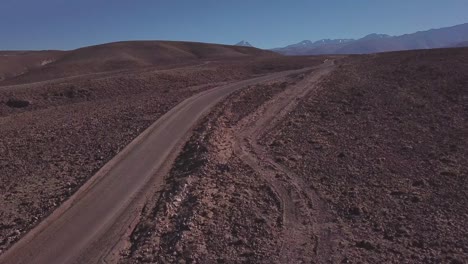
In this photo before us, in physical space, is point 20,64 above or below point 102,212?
above

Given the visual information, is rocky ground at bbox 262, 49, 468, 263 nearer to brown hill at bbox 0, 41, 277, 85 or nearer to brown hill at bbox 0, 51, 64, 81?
brown hill at bbox 0, 41, 277, 85

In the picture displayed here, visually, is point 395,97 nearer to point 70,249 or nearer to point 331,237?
point 331,237

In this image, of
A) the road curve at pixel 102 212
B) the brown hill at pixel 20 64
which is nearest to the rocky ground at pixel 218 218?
the road curve at pixel 102 212

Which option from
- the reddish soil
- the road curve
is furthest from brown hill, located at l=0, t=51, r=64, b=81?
the road curve

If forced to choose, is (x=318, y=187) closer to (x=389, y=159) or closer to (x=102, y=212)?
(x=389, y=159)

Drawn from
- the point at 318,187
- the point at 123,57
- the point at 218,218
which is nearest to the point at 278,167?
the point at 318,187

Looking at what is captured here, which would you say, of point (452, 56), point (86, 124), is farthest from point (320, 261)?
point (452, 56)
